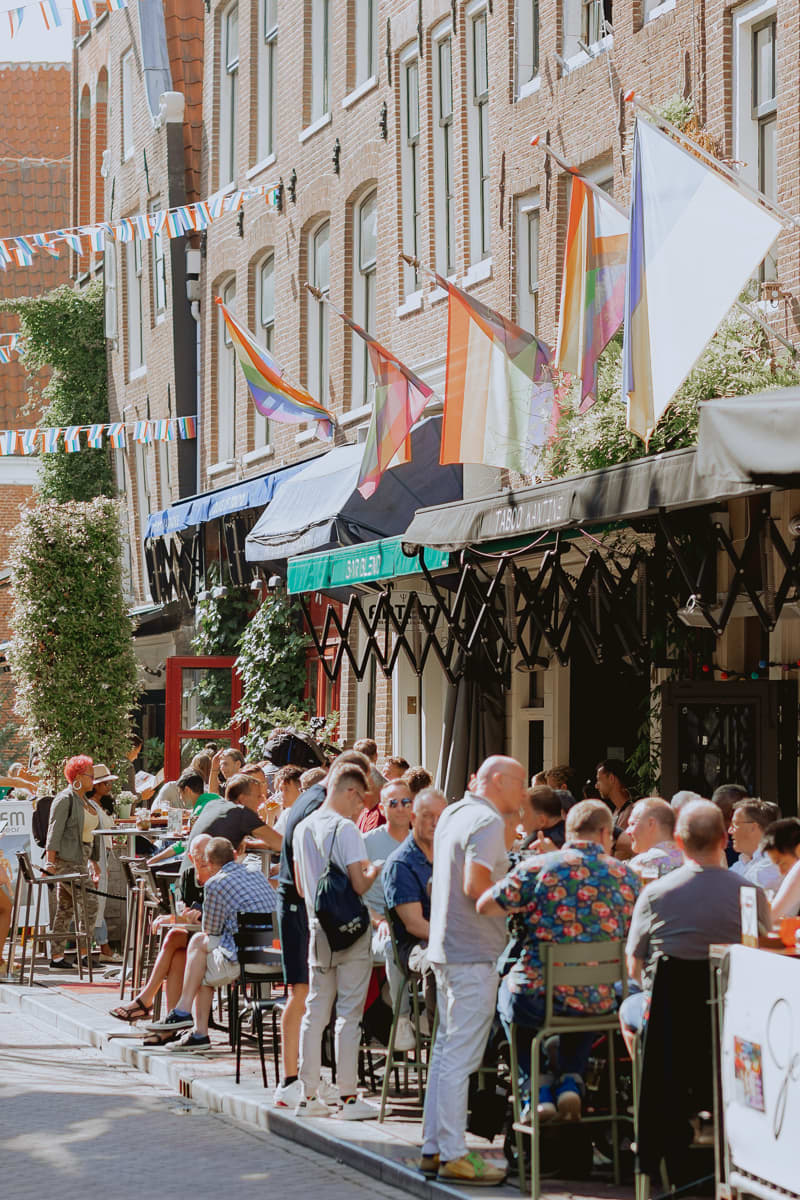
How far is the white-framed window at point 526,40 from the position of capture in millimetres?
19219

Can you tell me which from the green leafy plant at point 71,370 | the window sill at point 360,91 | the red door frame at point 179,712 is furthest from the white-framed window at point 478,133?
the green leafy plant at point 71,370

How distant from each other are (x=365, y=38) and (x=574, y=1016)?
17.7 metres

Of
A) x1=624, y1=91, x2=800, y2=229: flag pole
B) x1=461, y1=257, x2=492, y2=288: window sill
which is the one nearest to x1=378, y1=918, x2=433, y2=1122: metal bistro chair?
x1=624, y1=91, x2=800, y2=229: flag pole

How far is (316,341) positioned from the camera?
81.8ft

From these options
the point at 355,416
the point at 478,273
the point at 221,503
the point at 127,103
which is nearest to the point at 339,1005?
the point at 478,273

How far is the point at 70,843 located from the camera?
56.4 feet

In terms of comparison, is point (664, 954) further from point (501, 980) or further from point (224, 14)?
point (224, 14)

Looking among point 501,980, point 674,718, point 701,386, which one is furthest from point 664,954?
point 701,386

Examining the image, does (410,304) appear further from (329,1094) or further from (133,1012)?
(329,1094)

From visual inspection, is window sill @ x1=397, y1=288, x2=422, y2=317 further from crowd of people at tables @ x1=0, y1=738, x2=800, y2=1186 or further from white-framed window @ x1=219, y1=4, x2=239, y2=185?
crowd of people at tables @ x1=0, y1=738, x2=800, y2=1186

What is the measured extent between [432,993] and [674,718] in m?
4.68

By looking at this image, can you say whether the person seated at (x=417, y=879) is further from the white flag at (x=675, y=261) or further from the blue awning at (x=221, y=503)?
the blue awning at (x=221, y=503)

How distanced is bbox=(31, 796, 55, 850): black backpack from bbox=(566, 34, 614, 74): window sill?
28.0 ft

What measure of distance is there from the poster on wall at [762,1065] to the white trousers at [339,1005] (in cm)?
296
